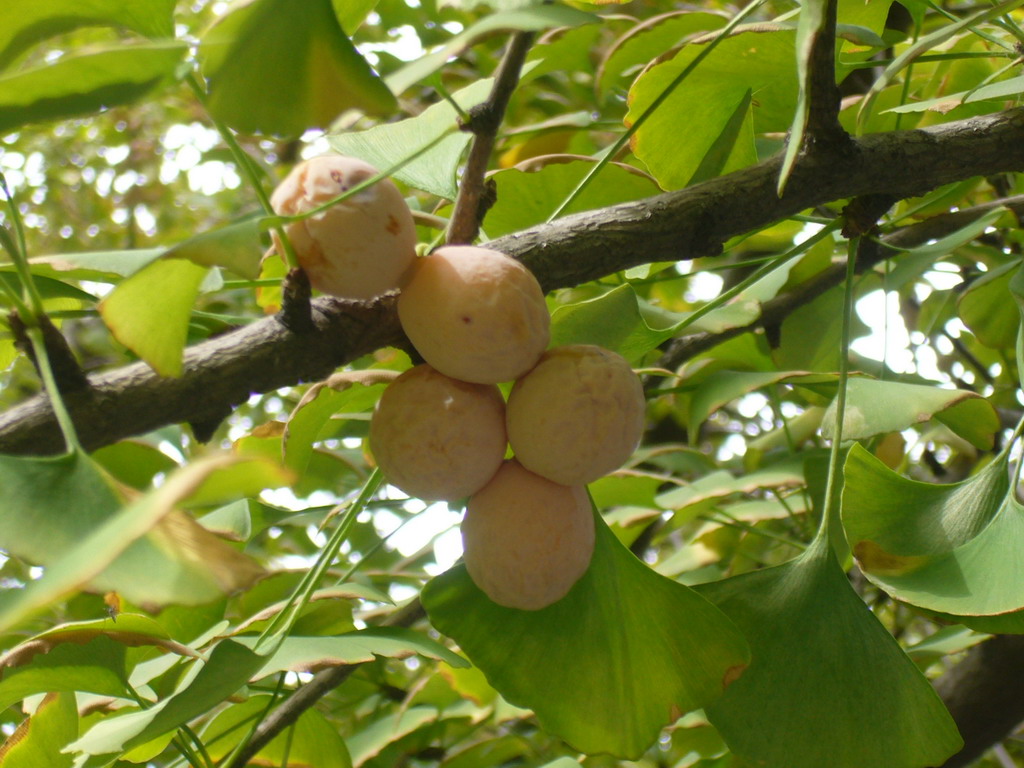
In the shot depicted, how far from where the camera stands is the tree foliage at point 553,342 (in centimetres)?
37

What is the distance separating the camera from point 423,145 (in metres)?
0.62

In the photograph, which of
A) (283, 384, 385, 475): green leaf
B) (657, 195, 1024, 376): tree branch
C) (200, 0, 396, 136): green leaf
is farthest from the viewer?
(657, 195, 1024, 376): tree branch

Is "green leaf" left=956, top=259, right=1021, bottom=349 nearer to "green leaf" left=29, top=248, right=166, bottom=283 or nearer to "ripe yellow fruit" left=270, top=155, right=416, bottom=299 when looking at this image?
"ripe yellow fruit" left=270, top=155, right=416, bottom=299

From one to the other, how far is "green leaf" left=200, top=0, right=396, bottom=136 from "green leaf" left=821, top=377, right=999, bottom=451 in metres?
0.45

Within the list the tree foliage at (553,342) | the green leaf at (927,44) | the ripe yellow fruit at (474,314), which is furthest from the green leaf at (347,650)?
the green leaf at (927,44)

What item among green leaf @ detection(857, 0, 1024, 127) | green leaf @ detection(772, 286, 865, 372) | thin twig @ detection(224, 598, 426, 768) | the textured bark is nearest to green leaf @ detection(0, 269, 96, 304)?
thin twig @ detection(224, 598, 426, 768)

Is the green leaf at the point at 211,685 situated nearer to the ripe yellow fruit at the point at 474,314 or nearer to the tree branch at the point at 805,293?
the ripe yellow fruit at the point at 474,314

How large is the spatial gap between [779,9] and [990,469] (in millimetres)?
640

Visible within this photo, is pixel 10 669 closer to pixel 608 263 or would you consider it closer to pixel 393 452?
pixel 393 452

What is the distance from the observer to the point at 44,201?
95.0 inches

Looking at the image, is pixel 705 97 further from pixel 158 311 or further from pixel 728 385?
pixel 158 311

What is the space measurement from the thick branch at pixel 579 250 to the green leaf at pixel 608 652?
181 millimetres

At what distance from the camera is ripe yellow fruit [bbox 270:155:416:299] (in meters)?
0.44

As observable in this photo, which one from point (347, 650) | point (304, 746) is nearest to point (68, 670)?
point (347, 650)
